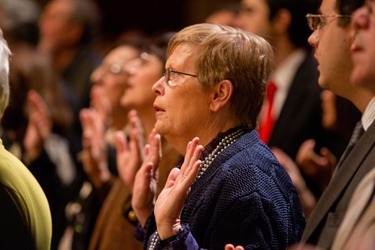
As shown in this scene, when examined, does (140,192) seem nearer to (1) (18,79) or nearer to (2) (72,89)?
(1) (18,79)

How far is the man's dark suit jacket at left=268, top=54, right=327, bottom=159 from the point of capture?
14.5 feet

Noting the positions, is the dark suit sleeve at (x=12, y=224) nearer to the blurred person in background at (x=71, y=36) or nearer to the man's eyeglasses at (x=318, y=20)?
the man's eyeglasses at (x=318, y=20)

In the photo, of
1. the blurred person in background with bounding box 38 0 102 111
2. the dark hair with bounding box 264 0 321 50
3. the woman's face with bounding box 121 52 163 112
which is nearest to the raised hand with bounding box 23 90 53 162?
the woman's face with bounding box 121 52 163 112

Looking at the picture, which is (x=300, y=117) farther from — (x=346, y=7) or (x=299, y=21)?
(x=346, y=7)

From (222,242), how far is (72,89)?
12.5 feet

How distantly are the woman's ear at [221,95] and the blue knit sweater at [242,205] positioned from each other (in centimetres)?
11

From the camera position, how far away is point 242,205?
268 cm

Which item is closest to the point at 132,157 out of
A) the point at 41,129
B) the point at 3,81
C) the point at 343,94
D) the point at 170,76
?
the point at 170,76

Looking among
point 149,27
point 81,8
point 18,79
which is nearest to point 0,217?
point 18,79

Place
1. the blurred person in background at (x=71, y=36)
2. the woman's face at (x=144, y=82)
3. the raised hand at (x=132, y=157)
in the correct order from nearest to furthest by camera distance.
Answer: the raised hand at (x=132, y=157) < the woman's face at (x=144, y=82) < the blurred person in background at (x=71, y=36)

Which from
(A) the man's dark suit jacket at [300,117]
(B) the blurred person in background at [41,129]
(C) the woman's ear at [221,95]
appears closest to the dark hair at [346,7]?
(C) the woman's ear at [221,95]

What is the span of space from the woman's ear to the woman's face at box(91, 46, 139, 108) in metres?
1.87

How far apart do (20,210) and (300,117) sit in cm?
206

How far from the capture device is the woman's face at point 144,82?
162 inches
